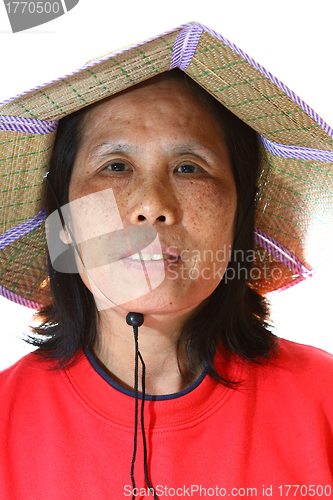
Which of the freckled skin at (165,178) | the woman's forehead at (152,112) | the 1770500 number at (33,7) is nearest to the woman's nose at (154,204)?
the freckled skin at (165,178)

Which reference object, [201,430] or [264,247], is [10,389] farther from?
[264,247]

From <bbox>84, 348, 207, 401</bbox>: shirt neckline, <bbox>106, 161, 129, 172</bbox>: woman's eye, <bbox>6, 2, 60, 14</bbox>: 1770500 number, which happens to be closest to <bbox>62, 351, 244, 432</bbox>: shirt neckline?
<bbox>84, 348, 207, 401</bbox>: shirt neckline

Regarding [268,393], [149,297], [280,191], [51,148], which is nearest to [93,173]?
[51,148]

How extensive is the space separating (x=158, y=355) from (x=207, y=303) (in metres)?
0.21

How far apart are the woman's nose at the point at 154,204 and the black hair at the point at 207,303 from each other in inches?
9.3

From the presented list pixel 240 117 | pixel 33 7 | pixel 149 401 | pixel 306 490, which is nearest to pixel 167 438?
pixel 149 401

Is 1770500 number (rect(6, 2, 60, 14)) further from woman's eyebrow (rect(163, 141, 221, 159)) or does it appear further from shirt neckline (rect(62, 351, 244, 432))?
shirt neckline (rect(62, 351, 244, 432))

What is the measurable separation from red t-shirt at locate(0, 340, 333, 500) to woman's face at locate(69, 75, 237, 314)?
0.84 ft

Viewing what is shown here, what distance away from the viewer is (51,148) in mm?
1239

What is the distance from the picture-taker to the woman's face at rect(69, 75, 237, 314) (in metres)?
1.06

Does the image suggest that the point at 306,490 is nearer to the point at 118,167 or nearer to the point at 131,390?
the point at 131,390

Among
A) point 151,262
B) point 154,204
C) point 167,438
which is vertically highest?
point 154,204

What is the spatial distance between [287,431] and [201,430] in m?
0.21

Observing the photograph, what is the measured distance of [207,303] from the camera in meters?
1.35
